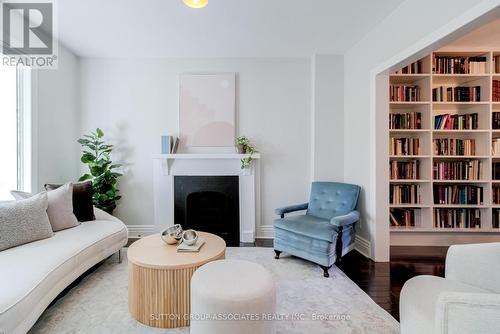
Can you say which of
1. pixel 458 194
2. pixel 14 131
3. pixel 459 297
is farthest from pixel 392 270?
pixel 14 131

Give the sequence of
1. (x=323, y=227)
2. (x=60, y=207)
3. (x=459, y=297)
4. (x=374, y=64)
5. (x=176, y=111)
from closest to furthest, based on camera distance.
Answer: (x=459, y=297)
(x=60, y=207)
(x=323, y=227)
(x=374, y=64)
(x=176, y=111)

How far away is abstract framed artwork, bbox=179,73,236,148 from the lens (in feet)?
11.8

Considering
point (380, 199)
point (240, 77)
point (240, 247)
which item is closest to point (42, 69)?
point (240, 77)

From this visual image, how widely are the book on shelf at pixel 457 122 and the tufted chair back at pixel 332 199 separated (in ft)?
4.74

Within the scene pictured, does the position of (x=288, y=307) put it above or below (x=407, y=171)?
below

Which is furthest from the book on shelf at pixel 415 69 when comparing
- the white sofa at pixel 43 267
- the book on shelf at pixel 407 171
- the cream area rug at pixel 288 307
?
the white sofa at pixel 43 267

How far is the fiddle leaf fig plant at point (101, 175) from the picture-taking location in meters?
3.27

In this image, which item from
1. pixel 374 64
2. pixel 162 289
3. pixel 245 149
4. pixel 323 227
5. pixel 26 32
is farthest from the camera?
pixel 245 149

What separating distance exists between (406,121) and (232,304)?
3.18m

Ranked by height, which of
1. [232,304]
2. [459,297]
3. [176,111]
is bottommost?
[232,304]

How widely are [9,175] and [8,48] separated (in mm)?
1338

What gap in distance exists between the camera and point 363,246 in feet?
9.98

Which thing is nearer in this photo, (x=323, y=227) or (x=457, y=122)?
(x=323, y=227)

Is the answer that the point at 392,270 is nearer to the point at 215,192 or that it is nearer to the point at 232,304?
the point at 232,304
